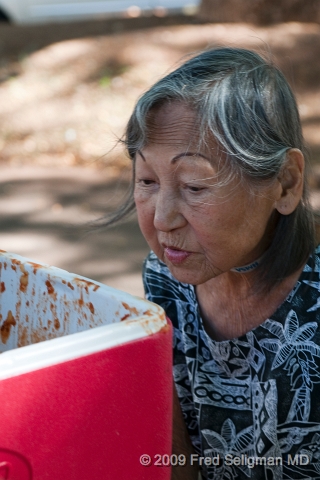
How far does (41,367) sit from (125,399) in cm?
14

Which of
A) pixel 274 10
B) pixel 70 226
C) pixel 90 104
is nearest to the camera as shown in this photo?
pixel 70 226

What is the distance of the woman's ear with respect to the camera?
132 cm

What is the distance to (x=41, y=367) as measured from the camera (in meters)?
0.84

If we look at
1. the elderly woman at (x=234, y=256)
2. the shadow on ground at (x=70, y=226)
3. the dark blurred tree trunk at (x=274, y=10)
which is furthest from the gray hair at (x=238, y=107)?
the dark blurred tree trunk at (x=274, y=10)

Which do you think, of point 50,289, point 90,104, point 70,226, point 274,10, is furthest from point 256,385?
point 274,10

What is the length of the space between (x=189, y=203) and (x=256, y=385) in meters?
0.45

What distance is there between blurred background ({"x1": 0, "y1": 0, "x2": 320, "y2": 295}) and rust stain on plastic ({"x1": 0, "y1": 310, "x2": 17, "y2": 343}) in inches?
86.0

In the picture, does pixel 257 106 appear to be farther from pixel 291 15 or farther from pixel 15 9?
pixel 15 9

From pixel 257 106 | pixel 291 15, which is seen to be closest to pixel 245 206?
pixel 257 106

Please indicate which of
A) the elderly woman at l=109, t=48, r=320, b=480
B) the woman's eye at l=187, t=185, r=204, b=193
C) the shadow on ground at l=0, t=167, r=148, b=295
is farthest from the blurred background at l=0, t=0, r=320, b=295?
the woman's eye at l=187, t=185, r=204, b=193

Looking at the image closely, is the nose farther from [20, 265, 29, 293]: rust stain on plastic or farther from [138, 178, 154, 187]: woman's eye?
[20, 265, 29, 293]: rust stain on plastic

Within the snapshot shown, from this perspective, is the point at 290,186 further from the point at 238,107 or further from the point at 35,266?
the point at 35,266

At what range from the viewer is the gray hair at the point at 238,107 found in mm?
1232

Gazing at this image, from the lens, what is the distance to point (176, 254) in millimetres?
1261
